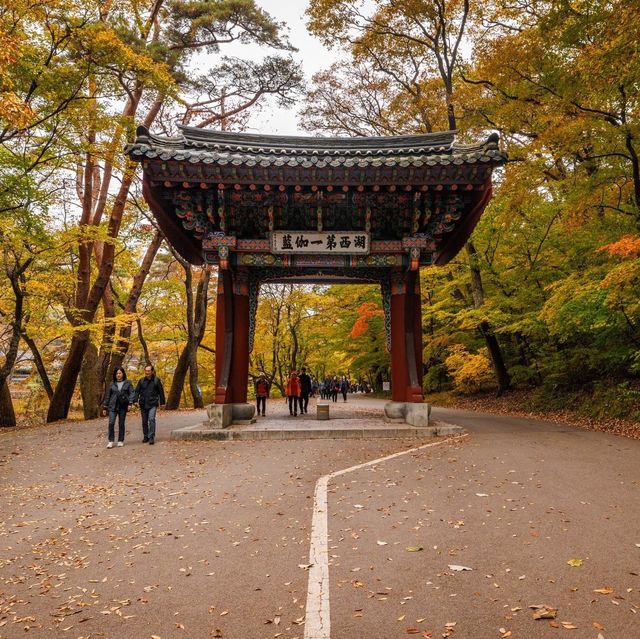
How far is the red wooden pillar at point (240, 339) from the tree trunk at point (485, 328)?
328 inches

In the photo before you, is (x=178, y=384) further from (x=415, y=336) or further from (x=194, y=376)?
(x=415, y=336)

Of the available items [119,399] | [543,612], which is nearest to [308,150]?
[119,399]

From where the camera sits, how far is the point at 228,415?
1043cm

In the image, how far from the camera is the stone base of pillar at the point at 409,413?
33.1 ft

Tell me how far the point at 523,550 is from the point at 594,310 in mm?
8139

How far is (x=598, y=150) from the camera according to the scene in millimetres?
10516

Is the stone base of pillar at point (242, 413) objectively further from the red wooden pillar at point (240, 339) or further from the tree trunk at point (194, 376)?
the tree trunk at point (194, 376)

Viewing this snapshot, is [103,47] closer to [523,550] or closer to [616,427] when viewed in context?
[523,550]

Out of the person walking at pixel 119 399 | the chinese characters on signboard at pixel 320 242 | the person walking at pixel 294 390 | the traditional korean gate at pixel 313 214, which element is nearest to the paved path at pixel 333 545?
the person walking at pixel 119 399

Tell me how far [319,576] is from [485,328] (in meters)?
13.9

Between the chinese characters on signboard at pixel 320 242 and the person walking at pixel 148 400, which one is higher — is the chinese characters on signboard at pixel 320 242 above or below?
above

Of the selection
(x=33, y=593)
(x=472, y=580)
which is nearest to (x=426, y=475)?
(x=472, y=580)

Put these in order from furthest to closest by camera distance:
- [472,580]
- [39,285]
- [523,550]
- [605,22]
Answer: [39,285] → [605,22] → [523,550] → [472,580]

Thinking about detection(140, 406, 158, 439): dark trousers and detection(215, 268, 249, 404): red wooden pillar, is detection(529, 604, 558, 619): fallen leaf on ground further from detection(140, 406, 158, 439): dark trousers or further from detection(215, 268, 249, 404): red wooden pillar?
detection(215, 268, 249, 404): red wooden pillar
